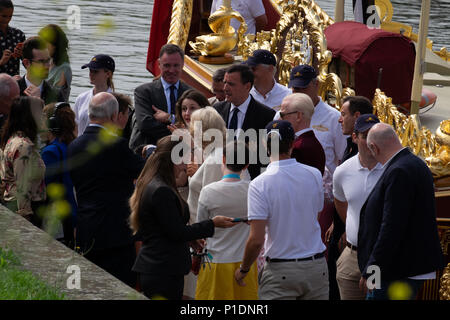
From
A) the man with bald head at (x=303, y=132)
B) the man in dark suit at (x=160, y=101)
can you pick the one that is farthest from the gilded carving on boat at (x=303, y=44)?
the man with bald head at (x=303, y=132)

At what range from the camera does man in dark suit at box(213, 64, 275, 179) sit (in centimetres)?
686

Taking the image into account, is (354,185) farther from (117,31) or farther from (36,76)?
(117,31)

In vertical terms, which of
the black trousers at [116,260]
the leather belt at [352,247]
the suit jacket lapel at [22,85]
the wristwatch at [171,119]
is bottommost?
the black trousers at [116,260]

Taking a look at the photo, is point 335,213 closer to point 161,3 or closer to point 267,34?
point 267,34

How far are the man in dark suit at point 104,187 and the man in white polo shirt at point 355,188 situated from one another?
1375 mm

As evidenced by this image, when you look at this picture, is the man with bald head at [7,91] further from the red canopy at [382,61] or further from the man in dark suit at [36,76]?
the red canopy at [382,61]

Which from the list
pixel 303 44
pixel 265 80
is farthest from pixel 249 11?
pixel 265 80

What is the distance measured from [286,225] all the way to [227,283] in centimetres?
67

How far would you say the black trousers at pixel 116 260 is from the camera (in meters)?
6.15

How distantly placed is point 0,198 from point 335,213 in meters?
2.43

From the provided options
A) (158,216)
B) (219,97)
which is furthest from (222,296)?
(219,97)

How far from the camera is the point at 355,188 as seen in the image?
5742mm

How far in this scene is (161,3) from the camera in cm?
→ 1093

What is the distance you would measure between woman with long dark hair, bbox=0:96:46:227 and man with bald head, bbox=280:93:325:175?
172cm
